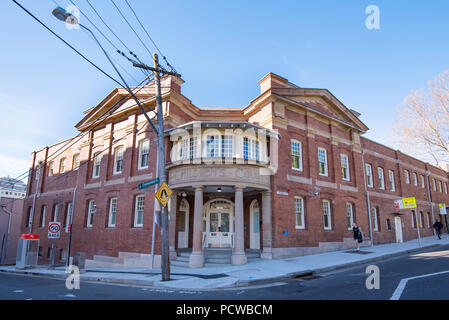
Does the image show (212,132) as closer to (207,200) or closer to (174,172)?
(174,172)

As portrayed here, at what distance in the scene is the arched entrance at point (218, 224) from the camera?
57.7 ft

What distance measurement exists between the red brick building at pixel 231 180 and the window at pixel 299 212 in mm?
64

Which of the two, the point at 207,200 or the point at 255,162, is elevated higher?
the point at 255,162

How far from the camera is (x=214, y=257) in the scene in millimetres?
14789

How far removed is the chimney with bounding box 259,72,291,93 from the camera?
59.9ft

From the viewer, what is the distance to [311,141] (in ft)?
63.1

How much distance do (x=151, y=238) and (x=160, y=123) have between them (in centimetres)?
755

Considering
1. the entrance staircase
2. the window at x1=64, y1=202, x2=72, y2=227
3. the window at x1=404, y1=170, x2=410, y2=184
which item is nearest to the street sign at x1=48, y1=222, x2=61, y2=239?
the window at x1=64, y1=202, x2=72, y2=227

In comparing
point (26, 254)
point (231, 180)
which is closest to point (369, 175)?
point (231, 180)

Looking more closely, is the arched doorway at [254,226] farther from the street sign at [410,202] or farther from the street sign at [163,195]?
the street sign at [410,202]

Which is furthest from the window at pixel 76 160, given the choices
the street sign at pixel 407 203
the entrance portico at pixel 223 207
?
the street sign at pixel 407 203

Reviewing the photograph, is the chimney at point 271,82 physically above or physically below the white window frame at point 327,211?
above

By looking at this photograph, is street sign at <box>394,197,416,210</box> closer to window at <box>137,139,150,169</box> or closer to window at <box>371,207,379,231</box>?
window at <box>371,207,379,231</box>
